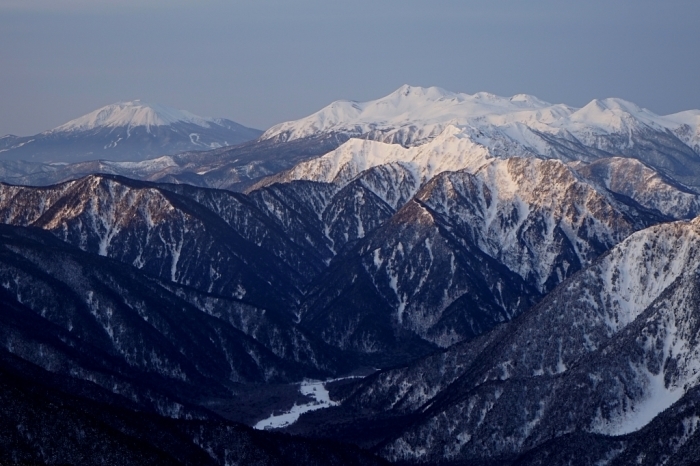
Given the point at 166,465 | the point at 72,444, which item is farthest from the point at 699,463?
the point at 72,444

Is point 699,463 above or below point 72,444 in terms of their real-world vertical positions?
below

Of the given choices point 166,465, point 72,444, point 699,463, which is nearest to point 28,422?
point 72,444

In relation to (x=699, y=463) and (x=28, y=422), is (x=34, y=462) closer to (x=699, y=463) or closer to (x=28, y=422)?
(x=28, y=422)

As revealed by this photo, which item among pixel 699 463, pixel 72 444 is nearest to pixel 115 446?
pixel 72 444

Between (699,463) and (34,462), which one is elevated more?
(34,462)

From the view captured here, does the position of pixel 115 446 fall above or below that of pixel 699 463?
above

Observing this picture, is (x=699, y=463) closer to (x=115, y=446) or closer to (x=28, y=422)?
(x=115, y=446)

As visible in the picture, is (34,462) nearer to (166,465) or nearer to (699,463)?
(166,465)
